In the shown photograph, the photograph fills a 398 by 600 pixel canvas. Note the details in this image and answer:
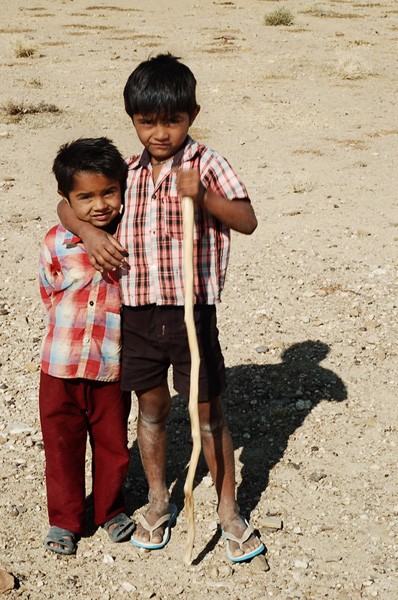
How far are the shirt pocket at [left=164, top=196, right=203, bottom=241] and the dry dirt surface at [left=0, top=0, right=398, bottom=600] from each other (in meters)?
1.16

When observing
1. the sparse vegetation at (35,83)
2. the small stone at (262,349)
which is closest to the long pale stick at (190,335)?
the small stone at (262,349)

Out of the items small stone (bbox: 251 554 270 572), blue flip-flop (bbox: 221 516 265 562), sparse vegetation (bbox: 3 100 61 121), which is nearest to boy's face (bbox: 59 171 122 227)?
blue flip-flop (bbox: 221 516 265 562)

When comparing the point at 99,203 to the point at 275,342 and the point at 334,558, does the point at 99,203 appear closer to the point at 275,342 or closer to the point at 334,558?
the point at 334,558

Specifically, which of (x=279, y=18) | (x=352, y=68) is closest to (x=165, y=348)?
(x=352, y=68)

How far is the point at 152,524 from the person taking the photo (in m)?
2.59

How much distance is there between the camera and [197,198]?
1.98 meters

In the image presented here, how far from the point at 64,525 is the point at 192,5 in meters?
15.9

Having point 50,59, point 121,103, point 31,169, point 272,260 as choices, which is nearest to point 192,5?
point 50,59

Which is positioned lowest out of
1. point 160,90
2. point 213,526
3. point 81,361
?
point 213,526

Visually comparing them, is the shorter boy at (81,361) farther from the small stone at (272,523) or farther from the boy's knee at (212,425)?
the small stone at (272,523)

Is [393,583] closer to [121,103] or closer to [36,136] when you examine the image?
[36,136]

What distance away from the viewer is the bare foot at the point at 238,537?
2.49 m

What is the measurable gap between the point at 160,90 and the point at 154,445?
3.91 ft

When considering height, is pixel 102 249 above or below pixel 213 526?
above
